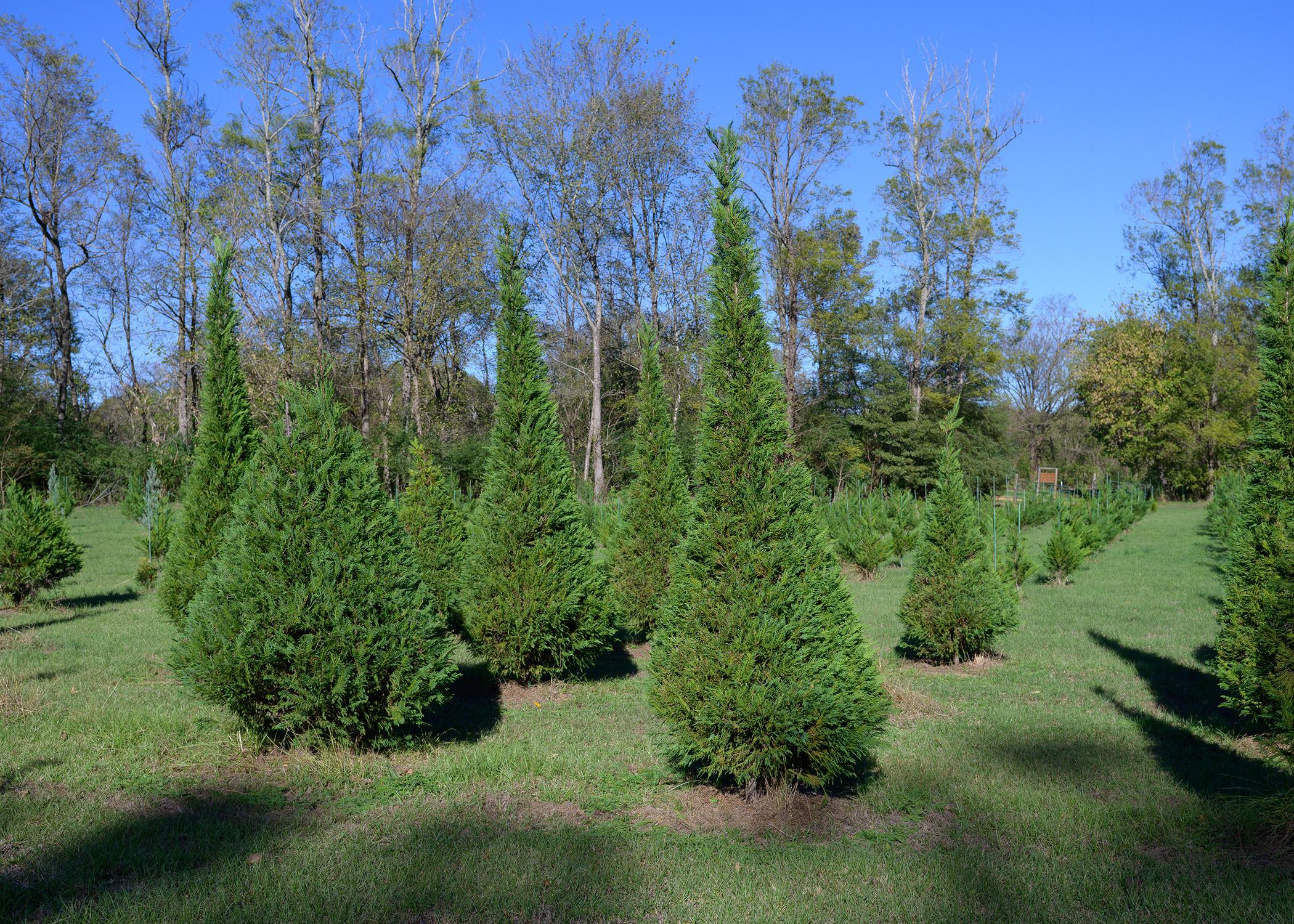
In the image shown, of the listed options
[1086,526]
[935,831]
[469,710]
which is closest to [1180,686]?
[935,831]

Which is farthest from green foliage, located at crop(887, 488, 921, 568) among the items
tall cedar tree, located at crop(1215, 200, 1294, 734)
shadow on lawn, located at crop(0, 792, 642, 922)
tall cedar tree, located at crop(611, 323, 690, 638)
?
shadow on lawn, located at crop(0, 792, 642, 922)

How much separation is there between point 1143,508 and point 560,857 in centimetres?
3069

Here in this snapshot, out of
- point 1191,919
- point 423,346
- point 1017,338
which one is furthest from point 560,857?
point 1017,338

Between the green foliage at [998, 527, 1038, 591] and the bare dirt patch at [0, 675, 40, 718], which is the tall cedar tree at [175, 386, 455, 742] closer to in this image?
the bare dirt patch at [0, 675, 40, 718]

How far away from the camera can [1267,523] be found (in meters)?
5.71

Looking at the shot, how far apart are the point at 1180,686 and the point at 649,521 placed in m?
5.78

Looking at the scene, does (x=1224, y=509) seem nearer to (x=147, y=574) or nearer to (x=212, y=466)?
(x=212, y=466)

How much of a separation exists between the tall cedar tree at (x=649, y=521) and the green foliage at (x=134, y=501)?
15.9m

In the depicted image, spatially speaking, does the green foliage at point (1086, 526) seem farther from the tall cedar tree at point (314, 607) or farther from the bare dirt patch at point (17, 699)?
the bare dirt patch at point (17, 699)

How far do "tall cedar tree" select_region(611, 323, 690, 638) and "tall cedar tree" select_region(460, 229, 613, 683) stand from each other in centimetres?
173

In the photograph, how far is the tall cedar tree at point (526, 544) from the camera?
7184mm

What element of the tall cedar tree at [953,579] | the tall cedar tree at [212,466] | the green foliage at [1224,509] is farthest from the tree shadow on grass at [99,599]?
the green foliage at [1224,509]

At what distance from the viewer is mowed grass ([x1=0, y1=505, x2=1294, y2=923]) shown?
338cm

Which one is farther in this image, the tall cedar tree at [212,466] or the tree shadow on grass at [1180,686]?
the tall cedar tree at [212,466]
